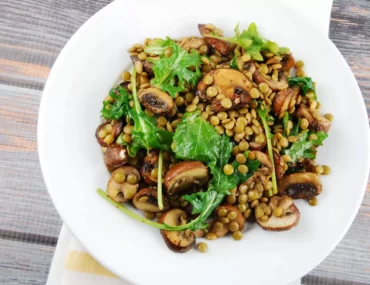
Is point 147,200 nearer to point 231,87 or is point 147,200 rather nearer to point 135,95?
point 135,95

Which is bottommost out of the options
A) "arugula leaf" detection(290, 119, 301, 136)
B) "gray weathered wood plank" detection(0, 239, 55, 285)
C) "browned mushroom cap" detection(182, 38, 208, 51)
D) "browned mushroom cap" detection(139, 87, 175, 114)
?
"gray weathered wood plank" detection(0, 239, 55, 285)

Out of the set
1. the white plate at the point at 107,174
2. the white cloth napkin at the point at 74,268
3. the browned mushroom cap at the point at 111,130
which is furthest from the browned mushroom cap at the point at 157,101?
the white cloth napkin at the point at 74,268

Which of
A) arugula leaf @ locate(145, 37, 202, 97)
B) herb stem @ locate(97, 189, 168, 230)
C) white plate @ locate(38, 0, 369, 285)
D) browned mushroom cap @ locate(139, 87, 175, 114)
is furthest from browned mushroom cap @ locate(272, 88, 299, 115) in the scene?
herb stem @ locate(97, 189, 168, 230)

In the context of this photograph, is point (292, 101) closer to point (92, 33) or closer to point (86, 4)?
point (92, 33)

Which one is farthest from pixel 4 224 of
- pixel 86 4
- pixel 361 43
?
pixel 361 43

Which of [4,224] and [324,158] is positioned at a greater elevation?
[324,158]

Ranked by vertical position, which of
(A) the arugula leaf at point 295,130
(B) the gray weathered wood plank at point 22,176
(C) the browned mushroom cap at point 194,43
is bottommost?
(B) the gray weathered wood plank at point 22,176

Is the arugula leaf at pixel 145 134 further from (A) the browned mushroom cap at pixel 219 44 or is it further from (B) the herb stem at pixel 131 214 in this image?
(A) the browned mushroom cap at pixel 219 44

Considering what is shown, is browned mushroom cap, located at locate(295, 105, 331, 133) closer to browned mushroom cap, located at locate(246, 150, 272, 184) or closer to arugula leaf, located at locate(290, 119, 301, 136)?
arugula leaf, located at locate(290, 119, 301, 136)
